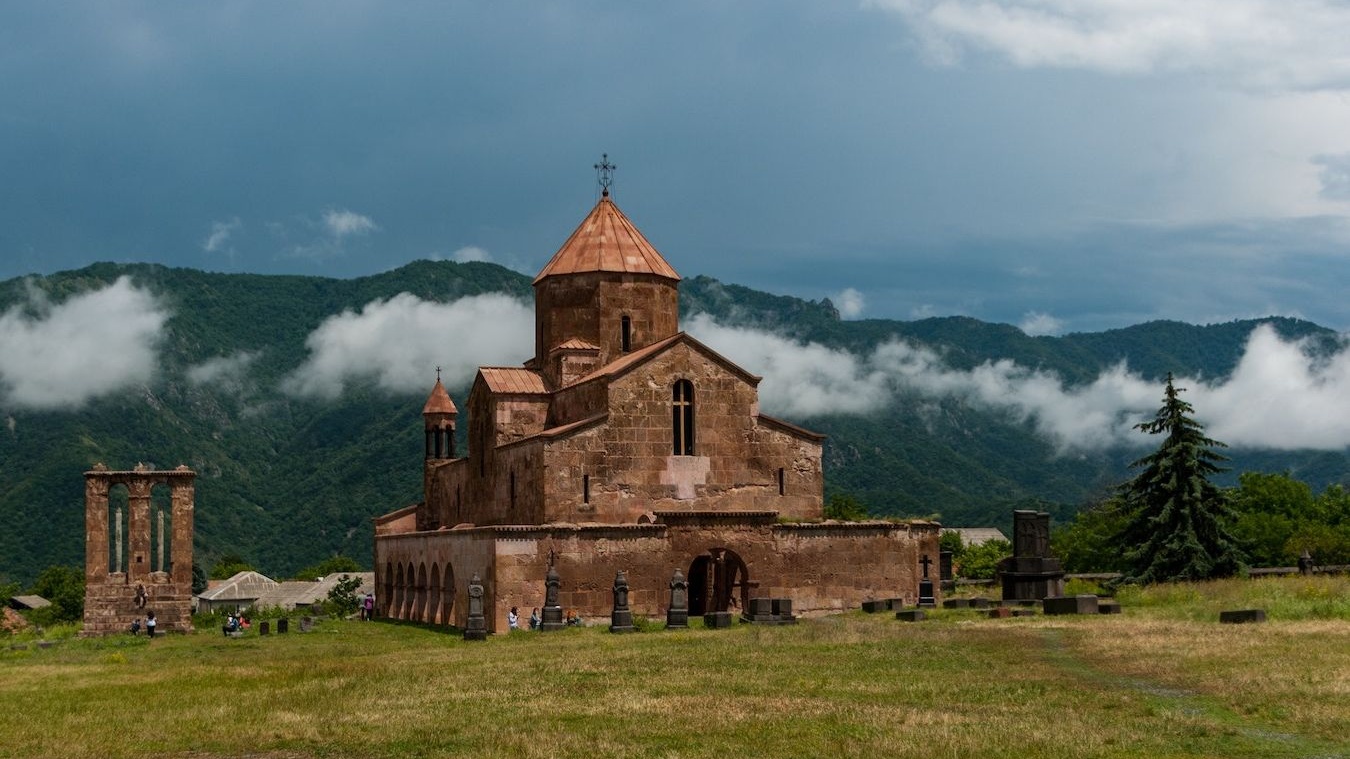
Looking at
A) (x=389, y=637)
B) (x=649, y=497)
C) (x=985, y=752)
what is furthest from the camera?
(x=649, y=497)

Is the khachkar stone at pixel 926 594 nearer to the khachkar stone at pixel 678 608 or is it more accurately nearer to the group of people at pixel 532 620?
the khachkar stone at pixel 678 608

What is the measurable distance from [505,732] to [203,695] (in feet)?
24.5

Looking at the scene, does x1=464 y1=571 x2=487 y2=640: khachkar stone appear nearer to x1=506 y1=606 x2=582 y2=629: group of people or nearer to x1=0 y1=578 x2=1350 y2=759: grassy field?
x1=506 y1=606 x2=582 y2=629: group of people

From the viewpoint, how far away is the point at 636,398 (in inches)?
1640

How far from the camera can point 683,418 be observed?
4241 centimetres

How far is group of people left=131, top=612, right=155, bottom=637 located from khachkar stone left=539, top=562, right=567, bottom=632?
1333 centimetres

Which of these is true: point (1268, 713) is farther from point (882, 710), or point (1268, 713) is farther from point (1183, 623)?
point (1183, 623)

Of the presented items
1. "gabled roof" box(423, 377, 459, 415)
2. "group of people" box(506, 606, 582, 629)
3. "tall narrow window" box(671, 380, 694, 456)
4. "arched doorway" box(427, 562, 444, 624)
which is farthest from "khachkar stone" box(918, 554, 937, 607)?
"gabled roof" box(423, 377, 459, 415)

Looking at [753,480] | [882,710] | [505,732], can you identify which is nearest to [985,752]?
[882,710]

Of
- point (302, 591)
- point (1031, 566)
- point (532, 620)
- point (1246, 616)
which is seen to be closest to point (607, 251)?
point (532, 620)

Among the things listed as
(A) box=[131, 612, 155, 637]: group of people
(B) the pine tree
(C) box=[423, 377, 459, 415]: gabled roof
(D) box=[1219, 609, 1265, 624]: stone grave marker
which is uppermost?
(C) box=[423, 377, 459, 415]: gabled roof

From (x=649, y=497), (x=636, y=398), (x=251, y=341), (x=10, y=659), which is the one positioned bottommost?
(x=10, y=659)

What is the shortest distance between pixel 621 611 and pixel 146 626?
19876 mm

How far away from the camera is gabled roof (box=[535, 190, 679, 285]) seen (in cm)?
4619
